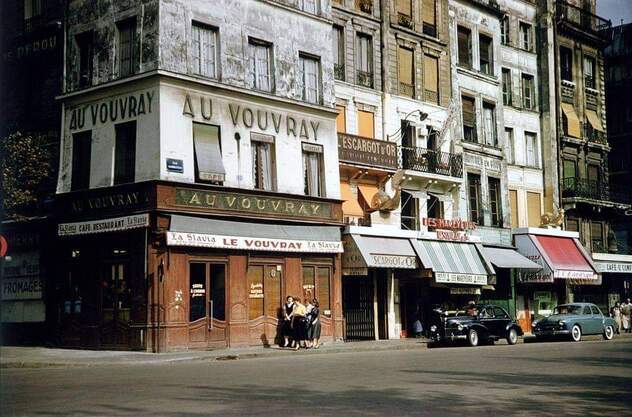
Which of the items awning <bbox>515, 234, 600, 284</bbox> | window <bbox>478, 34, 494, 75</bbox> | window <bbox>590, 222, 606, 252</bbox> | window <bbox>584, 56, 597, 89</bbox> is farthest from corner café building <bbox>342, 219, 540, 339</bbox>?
window <bbox>584, 56, 597, 89</bbox>

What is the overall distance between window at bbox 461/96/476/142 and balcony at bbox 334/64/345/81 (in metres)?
9.29

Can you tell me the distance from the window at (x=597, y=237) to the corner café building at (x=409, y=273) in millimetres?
11444

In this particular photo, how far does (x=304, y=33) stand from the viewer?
34.5 meters

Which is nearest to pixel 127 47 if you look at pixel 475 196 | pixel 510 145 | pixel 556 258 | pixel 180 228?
pixel 180 228

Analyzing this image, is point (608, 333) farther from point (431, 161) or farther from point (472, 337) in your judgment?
point (431, 161)

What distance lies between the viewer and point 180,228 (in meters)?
28.2

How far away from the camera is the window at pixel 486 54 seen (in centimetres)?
4644

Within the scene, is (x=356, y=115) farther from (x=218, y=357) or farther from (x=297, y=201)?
(x=218, y=357)

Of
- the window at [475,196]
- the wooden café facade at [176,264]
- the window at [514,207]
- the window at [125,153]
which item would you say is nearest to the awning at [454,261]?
the window at [475,196]

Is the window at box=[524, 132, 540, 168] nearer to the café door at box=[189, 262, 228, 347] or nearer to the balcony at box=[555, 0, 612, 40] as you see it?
the balcony at box=[555, 0, 612, 40]

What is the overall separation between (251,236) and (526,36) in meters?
26.9

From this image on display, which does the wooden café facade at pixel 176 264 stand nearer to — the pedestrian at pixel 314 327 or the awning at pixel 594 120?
the pedestrian at pixel 314 327

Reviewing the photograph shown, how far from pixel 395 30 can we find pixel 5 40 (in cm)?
1684

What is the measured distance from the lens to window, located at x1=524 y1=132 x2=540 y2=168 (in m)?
49.4
